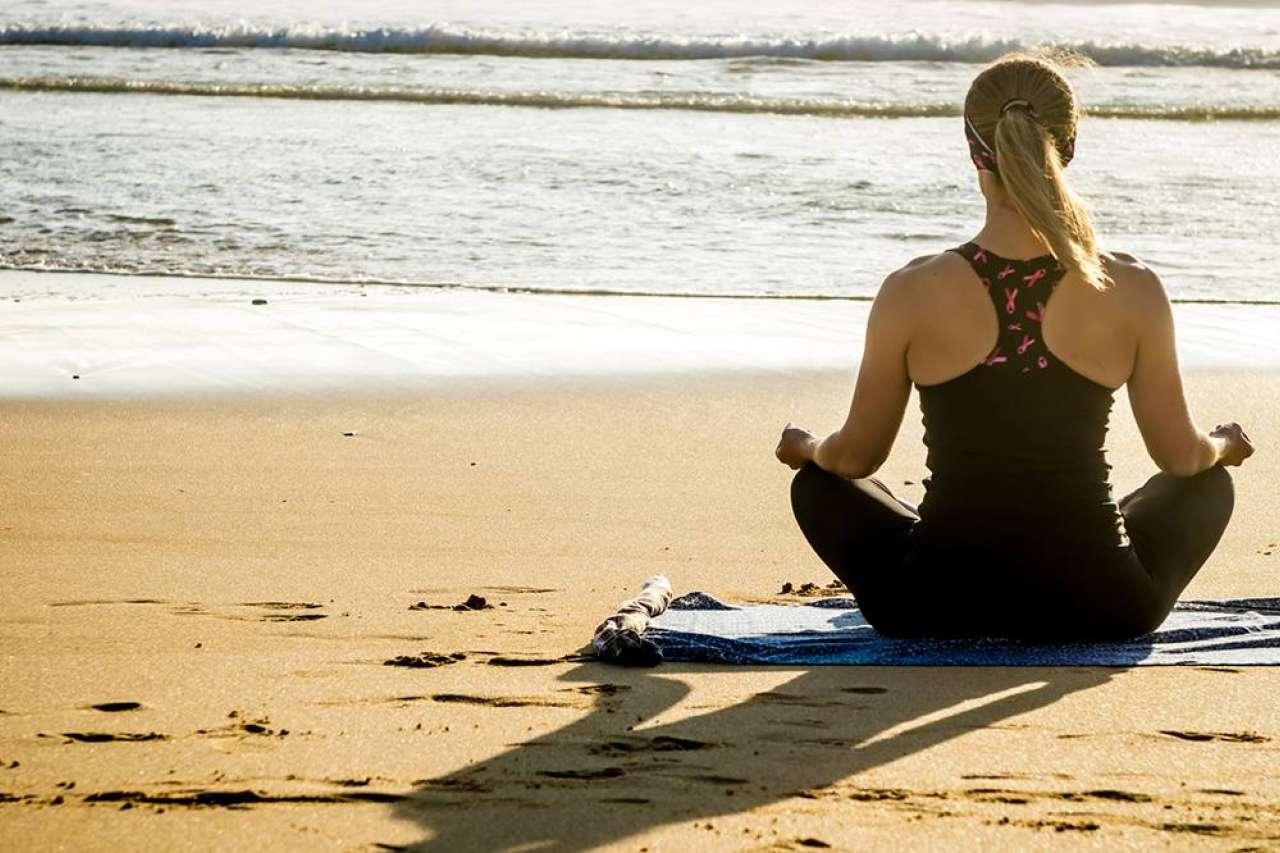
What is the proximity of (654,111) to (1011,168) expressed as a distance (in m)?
14.9

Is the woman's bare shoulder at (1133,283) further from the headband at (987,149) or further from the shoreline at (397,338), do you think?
the shoreline at (397,338)

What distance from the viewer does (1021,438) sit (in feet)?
12.2

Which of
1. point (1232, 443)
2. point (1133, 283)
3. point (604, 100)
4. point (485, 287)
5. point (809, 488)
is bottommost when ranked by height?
point (485, 287)

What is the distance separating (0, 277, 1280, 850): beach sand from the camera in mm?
2818

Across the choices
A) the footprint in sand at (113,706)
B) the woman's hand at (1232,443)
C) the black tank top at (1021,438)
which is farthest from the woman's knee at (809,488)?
the footprint in sand at (113,706)

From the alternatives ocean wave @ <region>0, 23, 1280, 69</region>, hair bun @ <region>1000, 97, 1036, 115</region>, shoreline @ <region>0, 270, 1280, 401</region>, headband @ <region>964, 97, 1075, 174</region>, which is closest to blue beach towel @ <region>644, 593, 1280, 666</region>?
headband @ <region>964, 97, 1075, 174</region>

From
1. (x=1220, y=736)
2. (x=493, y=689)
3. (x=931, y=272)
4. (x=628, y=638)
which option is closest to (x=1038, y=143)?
(x=931, y=272)

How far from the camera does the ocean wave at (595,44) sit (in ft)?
78.5

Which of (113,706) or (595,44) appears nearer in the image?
(113,706)

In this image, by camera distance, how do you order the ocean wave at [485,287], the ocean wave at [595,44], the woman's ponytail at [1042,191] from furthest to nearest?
1. the ocean wave at [595,44]
2. the ocean wave at [485,287]
3. the woman's ponytail at [1042,191]

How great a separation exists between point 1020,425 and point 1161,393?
0.33 meters

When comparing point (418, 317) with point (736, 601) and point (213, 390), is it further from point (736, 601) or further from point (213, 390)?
point (736, 601)

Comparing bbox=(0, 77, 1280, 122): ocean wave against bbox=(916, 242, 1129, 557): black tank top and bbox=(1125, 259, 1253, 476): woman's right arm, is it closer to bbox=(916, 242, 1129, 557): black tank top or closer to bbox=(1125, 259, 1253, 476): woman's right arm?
bbox=(1125, 259, 1253, 476): woman's right arm

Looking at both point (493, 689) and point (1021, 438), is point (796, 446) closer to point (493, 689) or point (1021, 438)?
point (1021, 438)
